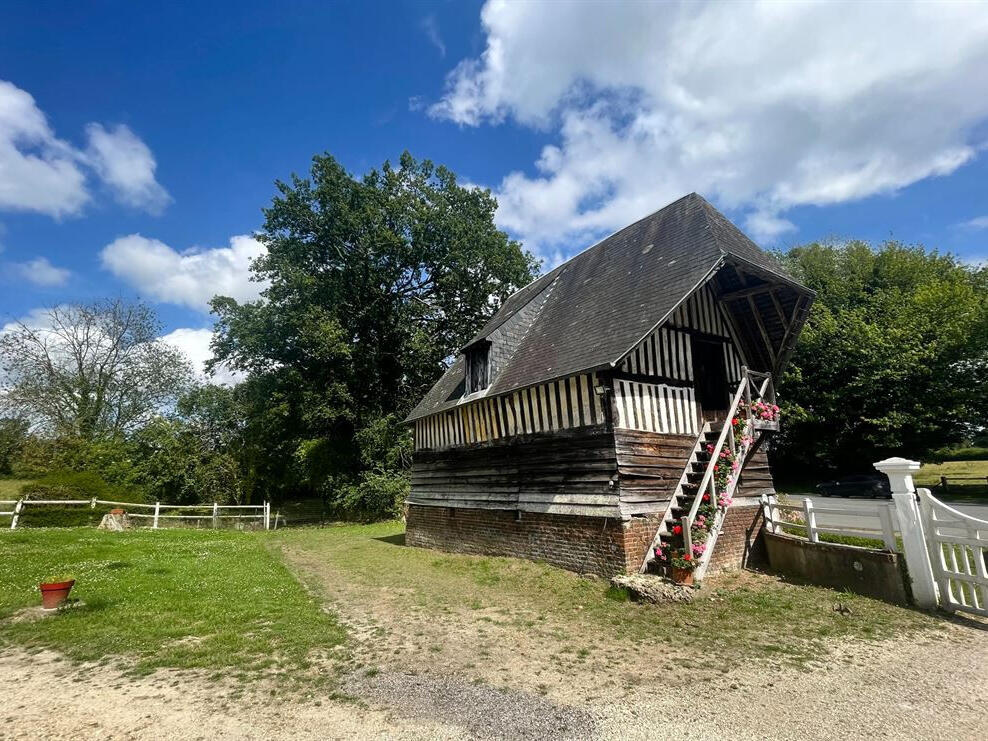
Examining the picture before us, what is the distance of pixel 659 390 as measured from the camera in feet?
31.5

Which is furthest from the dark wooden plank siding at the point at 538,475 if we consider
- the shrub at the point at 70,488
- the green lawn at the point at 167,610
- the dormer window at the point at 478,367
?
the shrub at the point at 70,488

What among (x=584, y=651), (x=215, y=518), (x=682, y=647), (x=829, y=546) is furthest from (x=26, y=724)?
(x=215, y=518)

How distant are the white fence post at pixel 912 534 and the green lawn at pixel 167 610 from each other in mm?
7390

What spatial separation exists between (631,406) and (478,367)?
4491 millimetres

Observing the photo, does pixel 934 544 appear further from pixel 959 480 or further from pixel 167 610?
pixel 959 480

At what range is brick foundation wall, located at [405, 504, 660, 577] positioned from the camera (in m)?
8.25

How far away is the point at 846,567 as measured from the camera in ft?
24.5

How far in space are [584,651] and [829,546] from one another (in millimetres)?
5035

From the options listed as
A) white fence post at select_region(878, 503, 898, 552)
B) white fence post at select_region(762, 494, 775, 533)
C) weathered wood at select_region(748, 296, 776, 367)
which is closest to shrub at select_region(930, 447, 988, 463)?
weathered wood at select_region(748, 296, 776, 367)

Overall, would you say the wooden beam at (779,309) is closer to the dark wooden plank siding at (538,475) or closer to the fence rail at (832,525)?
the fence rail at (832,525)

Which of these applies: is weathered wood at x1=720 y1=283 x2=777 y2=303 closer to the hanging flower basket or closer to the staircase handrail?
the staircase handrail

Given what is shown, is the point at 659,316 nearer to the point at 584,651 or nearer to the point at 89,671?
the point at 584,651

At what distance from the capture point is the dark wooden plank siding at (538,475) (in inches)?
344

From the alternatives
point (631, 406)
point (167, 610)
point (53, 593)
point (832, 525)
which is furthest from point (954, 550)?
point (53, 593)
